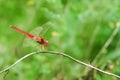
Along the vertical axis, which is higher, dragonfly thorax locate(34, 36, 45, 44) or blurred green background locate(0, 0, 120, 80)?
dragonfly thorax locate(34, 36, 45, 44)

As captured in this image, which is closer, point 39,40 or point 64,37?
point 39,40

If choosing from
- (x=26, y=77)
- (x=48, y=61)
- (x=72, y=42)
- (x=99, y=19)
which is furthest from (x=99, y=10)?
(x=26, y=77)

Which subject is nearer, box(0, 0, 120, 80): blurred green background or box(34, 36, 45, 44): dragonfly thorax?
box(34, 36, 45, 44): dragonfly thorax

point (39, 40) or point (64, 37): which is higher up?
point (39, 40)

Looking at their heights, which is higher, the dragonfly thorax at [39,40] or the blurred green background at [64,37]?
the dragonfly thorax at [39,40]

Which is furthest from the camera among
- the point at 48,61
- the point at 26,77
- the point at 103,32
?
the point at 103,32

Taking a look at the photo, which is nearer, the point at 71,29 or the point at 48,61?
the point at 48,61

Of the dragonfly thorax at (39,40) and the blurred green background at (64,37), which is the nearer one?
the dragonfly thorax at (39,40)

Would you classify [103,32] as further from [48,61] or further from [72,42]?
[48,61]
